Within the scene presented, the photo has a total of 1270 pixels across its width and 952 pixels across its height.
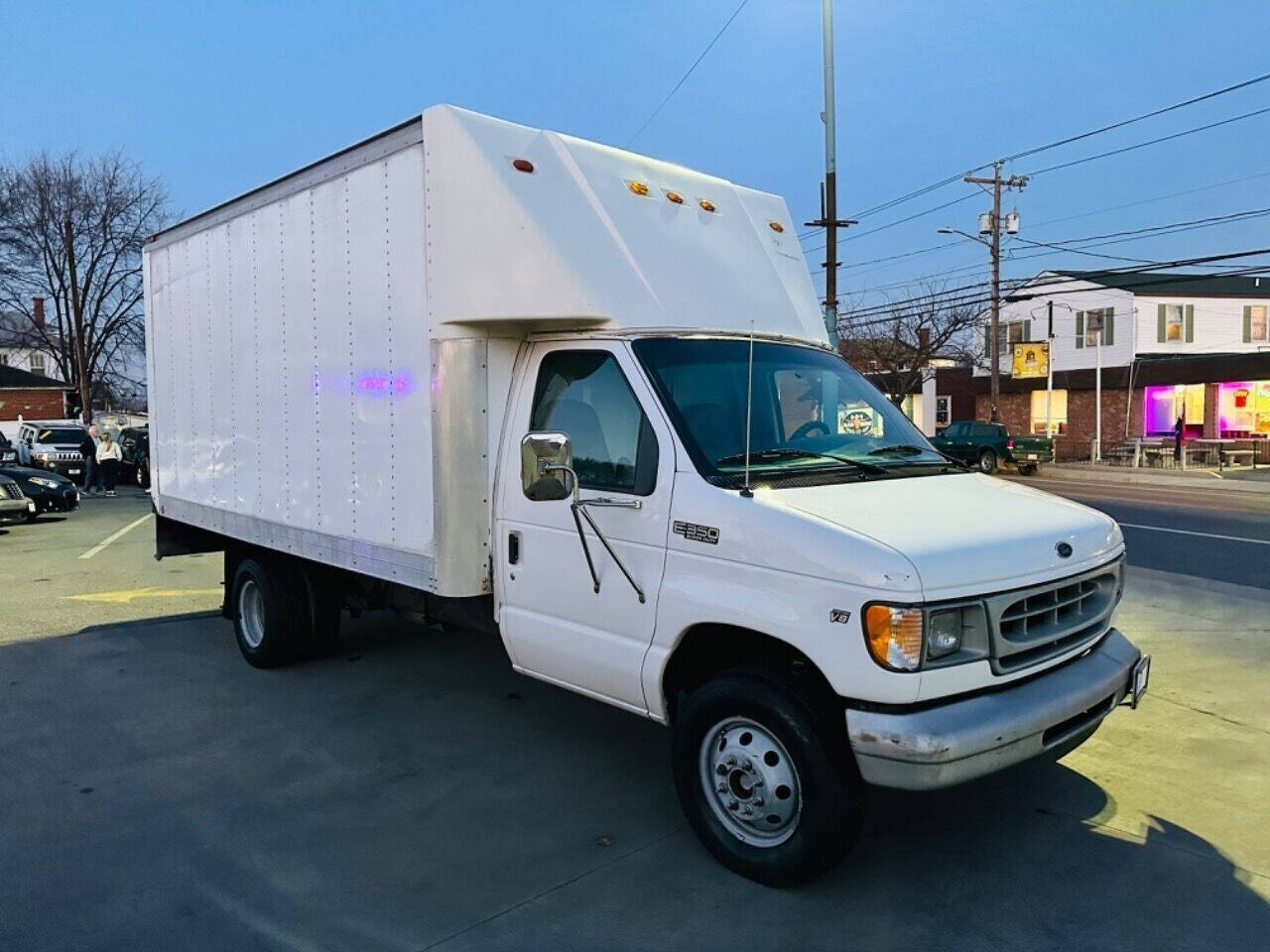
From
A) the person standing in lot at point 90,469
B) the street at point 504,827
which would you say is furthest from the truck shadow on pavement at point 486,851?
the person standing in lot at point 90,469

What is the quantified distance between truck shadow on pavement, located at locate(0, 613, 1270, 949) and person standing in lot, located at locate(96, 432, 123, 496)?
20507mm

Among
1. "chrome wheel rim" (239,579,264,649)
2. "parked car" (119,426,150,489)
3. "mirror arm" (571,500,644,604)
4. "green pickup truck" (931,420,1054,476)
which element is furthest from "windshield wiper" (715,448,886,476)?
"green pickup truck" (931,420,1054,476)

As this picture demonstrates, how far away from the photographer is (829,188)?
17406mm

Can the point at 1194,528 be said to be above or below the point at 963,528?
below

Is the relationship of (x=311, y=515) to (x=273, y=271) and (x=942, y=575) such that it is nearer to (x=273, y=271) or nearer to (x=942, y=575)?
(x=273, y=271)

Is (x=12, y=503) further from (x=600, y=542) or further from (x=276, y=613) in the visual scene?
(x=600, y=542)

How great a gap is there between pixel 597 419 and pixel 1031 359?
39.5 metres

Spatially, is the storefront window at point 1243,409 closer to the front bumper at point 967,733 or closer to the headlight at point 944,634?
the front bumper at point 967,733

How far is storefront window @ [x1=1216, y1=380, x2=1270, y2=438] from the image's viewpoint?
117ft

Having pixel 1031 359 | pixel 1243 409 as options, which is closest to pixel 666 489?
pixel 1031 359

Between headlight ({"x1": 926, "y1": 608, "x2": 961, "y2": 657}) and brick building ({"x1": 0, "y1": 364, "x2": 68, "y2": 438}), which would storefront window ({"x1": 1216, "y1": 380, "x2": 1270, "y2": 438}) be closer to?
headlight ({"x1": 926, "y1": 608, "x2": 961, "y2": 657})

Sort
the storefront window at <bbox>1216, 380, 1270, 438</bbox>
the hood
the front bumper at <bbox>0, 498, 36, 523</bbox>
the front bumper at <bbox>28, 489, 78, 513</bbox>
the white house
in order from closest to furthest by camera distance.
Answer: the hood
the front bumper at <bbox>0, 498, 36, 523</bbox>
the front bumper at <bbox>28, 489, 78, 513</bbox>
the storefront window at <bbox>1216, 380, 1270, 438</bbox>
the white house

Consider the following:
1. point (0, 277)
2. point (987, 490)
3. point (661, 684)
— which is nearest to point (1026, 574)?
point (987, 490)

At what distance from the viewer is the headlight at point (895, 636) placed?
10.6ft
